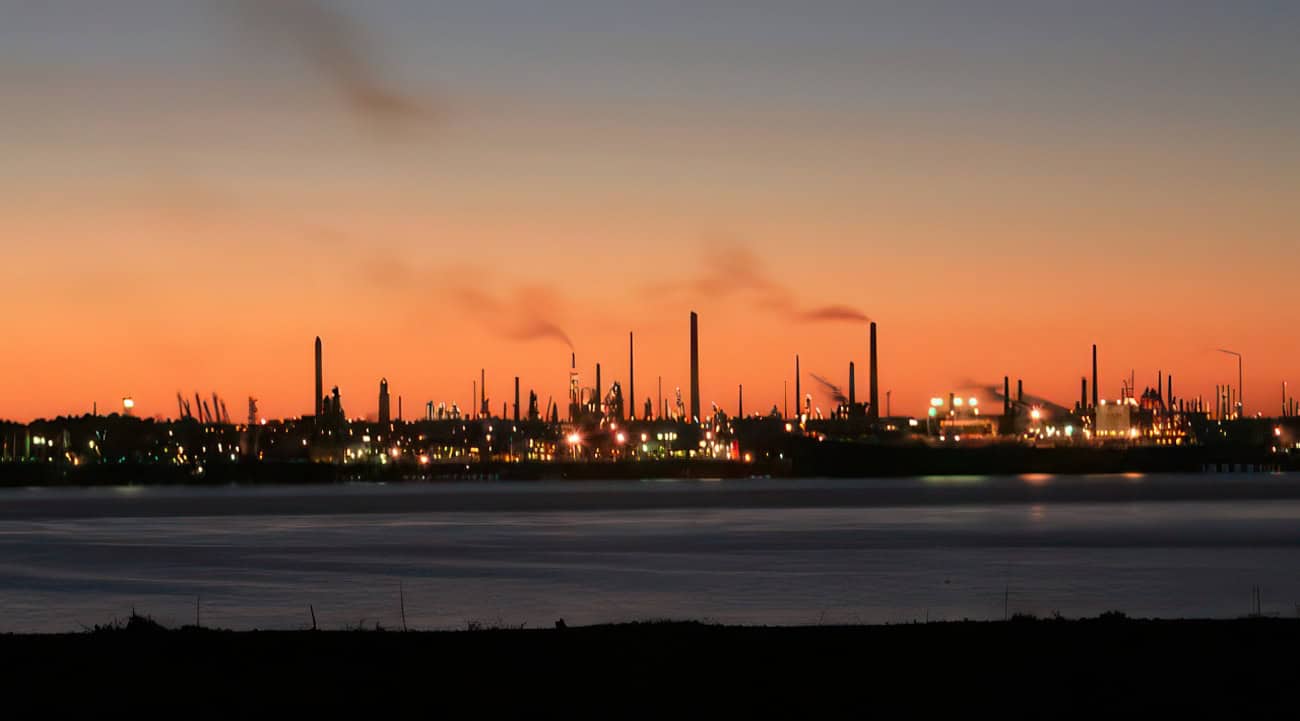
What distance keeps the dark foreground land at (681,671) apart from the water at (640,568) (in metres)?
9.77

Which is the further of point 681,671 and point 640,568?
point 640,568

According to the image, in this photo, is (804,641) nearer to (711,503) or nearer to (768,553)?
(768,553)

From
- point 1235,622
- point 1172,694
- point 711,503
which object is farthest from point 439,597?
point 711,503

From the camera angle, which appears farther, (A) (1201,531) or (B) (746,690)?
(A) (1201,531)

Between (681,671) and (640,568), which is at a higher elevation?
(681,671)

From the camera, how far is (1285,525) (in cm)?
7350

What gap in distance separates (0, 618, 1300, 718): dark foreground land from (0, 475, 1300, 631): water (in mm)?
9770

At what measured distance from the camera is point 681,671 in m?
15.7

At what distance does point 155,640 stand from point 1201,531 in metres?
58.3

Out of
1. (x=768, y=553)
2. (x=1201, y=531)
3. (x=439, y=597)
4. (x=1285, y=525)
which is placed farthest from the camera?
(x=1285, y=525)

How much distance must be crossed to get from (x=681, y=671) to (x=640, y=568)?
30.5m

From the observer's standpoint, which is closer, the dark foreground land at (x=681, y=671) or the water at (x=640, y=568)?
the dark foreground land at (x=681, y=671)

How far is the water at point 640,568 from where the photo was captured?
104 feet

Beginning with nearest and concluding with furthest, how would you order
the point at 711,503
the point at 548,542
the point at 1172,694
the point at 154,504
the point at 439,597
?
→ the point at 1172,694 → the point at 439,597 → the point at 548,542 → the point at 711,503 → the point at 154,504
